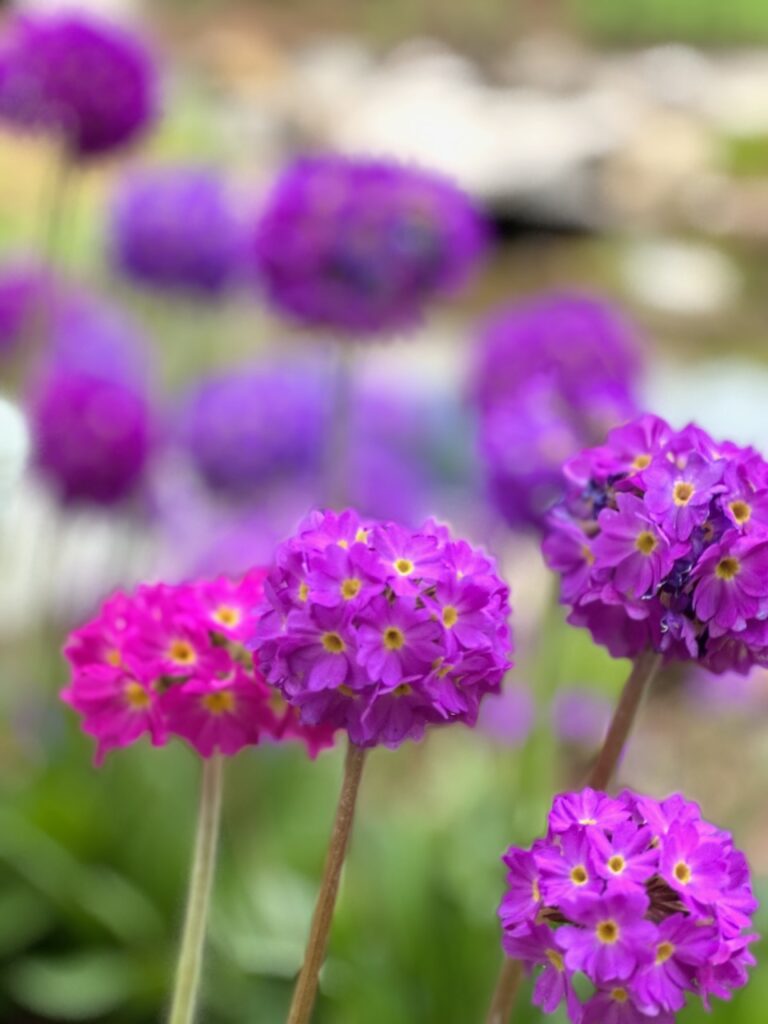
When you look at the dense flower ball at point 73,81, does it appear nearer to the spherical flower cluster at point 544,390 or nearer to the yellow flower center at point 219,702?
the spherical flower cluster at point 544,390

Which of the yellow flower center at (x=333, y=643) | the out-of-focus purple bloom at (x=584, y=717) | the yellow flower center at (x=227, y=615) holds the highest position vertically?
the yellow flower center at (x=333, y=643)

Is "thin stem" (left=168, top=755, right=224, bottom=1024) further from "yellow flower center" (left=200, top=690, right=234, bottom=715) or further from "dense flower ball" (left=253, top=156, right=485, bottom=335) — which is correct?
"dense flower ball" (left=253, top=156, right=485, bottom=335)

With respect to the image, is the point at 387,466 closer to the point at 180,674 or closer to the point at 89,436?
the point at 89,436

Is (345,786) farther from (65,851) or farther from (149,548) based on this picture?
(149,548)

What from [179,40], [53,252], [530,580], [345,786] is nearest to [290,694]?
[345,786]

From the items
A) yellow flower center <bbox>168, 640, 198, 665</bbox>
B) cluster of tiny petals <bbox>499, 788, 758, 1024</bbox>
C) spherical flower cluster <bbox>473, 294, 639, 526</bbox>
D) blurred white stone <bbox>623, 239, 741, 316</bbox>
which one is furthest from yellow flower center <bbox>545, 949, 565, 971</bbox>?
blurred white stone <bbox>623, 239, 741, 316</bbox>

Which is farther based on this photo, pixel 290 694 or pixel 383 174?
pixel 383 174


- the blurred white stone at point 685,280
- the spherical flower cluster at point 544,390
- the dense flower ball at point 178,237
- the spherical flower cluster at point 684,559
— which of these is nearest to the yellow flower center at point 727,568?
the spherical flower cluster at point 684,559

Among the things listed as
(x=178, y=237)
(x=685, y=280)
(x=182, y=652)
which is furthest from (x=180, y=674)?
(x=685, y=280)
